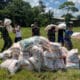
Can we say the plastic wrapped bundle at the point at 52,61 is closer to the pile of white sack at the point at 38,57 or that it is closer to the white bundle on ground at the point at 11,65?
the pile of white sack at the point at 38,57

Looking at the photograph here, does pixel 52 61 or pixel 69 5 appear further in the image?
pixel 69 5

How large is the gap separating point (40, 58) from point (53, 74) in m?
0.59

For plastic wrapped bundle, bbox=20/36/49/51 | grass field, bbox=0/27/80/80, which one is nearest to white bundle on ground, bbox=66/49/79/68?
grass field, bbox=0/27/80/80

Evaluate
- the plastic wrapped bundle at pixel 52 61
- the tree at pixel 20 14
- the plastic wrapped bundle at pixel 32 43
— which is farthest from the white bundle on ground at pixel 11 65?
the tree at pixel 20 14

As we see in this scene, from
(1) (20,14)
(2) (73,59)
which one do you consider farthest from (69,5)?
(2) (73,59)

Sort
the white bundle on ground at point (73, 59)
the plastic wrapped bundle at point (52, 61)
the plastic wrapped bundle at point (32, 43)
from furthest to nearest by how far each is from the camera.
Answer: the white bundle on ground at point (73, 59) → the plastic wrapped bundle at point (32, 43) → the plastic wrapped bundle at point (52, 61)

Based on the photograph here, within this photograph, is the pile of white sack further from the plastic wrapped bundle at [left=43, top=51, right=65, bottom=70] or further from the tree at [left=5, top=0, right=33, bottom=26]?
the tree at [left=5, top=0, right=33, bottom=26]

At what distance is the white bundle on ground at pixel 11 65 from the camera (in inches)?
439

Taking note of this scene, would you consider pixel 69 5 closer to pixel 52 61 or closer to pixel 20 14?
pixel 20 14

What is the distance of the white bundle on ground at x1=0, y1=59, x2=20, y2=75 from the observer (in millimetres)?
11141

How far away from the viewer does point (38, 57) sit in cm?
1115

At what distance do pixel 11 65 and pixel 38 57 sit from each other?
82cm

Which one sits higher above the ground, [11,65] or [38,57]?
[38,57]

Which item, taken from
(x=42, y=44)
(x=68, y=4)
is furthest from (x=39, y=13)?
(x=42, y=44)
